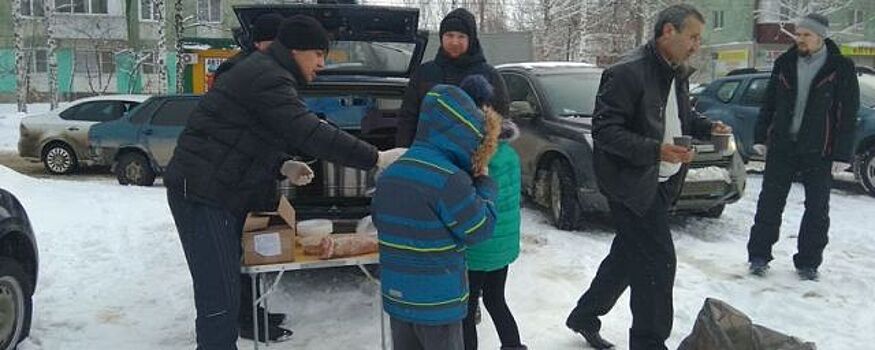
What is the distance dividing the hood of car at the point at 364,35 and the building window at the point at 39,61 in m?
36.6

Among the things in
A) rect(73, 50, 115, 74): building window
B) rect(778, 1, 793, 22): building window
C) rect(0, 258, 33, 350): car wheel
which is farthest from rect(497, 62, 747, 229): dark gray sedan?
rect(73, 50, 115, 74): building window

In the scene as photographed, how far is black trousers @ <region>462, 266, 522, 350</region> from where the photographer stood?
3.59 metres

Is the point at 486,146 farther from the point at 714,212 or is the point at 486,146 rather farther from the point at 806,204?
the point at 714,212

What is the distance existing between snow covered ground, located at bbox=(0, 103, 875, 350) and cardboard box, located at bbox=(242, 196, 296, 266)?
0.67 m

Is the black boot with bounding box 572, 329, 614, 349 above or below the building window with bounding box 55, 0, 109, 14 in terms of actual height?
below

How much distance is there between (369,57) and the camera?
5574 mm

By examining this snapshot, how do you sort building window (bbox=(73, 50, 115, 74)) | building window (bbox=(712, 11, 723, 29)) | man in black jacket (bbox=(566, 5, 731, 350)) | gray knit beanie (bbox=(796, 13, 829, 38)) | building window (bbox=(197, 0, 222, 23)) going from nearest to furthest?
man in black jacket (bbox=(566, 5, 731, 350))
gray knit beanie (bbox=(796, 13, 829, 38))
building window (bbox=(73, 50, 115, 74))
building window (bbox=(197, 0, 222, 23))
building window (bbox=(712, 11, 723, 29))

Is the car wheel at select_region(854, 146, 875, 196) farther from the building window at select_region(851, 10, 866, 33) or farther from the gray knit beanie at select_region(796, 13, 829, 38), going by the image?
the building window at select_region(851, 10, 866, 33)

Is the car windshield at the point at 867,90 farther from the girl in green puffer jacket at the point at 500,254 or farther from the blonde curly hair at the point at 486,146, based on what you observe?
the blonde curly hair at the point at 486,146

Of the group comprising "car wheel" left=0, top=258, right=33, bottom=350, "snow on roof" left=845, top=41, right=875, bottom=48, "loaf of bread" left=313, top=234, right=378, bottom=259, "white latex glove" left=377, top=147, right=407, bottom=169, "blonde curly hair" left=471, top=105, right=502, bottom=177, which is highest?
"snow on roof" left=845, top=41, right=875, bottom=48

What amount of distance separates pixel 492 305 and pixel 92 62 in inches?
1551

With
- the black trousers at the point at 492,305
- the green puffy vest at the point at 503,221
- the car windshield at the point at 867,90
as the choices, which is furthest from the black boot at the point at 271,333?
the car windshield at the point at 867,90

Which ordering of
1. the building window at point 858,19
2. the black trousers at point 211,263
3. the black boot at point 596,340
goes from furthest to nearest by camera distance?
→ the building window at point 858,19
the black boot at point 596,340
the black trousers at point 211,263

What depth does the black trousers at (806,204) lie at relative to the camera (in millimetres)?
5191
